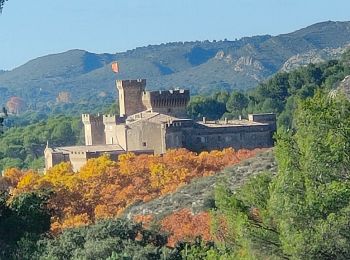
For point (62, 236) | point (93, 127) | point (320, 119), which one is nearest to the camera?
point (320, 119)

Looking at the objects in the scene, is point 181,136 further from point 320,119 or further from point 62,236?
point 320,119

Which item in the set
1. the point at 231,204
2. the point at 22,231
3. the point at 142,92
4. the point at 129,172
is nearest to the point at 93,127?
the point at 142,92

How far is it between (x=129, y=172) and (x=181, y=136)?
10.2m

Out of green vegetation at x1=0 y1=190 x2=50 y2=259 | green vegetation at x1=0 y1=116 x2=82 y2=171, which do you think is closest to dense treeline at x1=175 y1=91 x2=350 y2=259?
green vegetation at x1=0 y1=190 x2=50 y2=259

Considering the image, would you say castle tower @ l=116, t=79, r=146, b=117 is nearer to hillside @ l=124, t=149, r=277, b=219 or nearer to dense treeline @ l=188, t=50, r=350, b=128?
dense treeline @ l=188, t=50, r=350, b=128

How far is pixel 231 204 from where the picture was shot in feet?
56.7

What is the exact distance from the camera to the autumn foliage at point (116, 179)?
41.3 metres

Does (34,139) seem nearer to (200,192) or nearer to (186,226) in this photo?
(200,192)

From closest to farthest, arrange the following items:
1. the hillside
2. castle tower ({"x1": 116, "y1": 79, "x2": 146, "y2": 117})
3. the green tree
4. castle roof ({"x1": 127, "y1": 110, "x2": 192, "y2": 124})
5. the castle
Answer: the hillside < the castle < castle roof ({"x1": 127, "y1": 110, "x2": 192, "y2": 124}) < castle tower ({"x1": 116, "y1": 79, "x2": 146, "y2": 117}) < the green tree

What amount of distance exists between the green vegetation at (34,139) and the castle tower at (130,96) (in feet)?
50.7

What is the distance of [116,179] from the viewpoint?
156 feet

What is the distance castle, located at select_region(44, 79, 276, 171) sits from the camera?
58438 millimetres

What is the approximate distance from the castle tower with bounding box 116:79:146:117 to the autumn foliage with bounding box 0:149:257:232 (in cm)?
1282

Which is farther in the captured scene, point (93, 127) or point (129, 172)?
point (93, 127)
